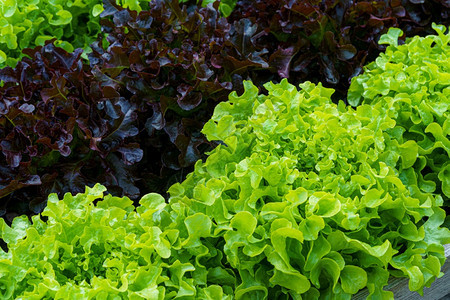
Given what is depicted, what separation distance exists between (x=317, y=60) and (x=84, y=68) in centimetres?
126

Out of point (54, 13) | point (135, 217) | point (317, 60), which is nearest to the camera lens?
point (135, 217)

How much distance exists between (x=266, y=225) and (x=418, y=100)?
1.04 metres

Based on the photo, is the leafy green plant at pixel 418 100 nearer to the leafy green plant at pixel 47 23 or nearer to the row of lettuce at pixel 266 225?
the row of lettuce at pixel 266 225

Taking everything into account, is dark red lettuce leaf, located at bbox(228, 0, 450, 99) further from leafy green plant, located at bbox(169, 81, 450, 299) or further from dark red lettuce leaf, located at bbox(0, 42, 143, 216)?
dark red lettuce leaf, located at bbox(0, 42, 143, 216)

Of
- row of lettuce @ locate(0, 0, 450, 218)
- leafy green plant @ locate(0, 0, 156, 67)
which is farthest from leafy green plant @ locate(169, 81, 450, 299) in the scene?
leafy green plant @ locate(0, 0, 156, 67)

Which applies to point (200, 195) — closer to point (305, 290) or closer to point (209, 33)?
point (305, 290)

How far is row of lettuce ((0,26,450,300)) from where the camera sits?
170cm

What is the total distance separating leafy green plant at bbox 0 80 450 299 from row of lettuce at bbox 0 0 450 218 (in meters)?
0.44

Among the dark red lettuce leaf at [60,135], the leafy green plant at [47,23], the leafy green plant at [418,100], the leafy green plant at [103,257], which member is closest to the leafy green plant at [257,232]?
the leafy green plant at [103,257]

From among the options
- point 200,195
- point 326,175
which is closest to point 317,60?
point 326,175

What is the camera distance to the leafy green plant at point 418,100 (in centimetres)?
225

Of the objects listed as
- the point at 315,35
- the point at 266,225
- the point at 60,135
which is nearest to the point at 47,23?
the point at 60,135

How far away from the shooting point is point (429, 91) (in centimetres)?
243

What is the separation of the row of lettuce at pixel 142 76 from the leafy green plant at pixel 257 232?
44 cm
